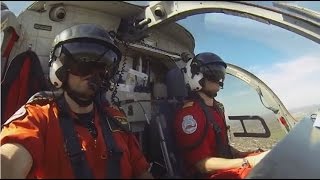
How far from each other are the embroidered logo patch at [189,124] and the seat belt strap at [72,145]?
3.04 feet

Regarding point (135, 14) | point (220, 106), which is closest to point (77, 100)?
point (135, 14)

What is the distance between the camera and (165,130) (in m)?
2.48

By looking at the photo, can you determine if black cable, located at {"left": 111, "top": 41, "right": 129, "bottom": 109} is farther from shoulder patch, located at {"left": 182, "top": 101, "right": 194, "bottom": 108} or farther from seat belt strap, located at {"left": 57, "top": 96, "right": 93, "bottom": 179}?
seat belt strap, located at {"left": 57, "top": 96, "right": 93, "bottom": 179}

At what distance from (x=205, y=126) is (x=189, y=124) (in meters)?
0.11

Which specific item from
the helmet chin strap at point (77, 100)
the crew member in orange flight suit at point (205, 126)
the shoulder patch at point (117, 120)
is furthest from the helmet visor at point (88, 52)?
the crew member in orange flight suit at point (205, 126)

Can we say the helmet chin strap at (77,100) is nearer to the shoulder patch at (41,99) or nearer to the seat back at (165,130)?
the shoulder patch at (41,99)

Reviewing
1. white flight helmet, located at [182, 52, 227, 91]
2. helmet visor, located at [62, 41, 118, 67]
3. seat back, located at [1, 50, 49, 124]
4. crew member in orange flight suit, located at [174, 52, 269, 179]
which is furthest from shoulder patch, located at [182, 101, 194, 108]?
helmet visor, located at [62, 41, 118, 67]

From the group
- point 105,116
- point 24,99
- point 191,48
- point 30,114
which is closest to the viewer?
point 30,114

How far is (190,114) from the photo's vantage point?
2.60 metres

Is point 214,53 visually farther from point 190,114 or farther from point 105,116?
point 105,116

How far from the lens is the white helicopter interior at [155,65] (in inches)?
73.9

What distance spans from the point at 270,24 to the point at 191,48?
1.31m

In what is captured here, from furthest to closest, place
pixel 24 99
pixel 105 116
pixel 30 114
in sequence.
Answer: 1. pixel 24 99
2. pixel 105 116
3. pixel 30 114

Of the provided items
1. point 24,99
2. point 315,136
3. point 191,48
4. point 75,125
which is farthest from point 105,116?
point 191,48
